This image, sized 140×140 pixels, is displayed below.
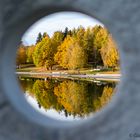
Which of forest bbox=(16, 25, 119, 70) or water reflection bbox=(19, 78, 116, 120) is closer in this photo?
water reflection bbox=(19, 78, 116, 120)

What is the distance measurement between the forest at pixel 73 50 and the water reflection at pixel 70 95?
1.07m

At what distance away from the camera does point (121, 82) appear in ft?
11.7

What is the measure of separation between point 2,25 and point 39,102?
14092mm

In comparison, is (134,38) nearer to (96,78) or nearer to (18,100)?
(18,100)

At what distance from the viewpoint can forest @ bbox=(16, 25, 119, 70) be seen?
21.6 metres

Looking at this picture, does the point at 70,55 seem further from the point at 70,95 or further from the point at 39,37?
the point at 70,95

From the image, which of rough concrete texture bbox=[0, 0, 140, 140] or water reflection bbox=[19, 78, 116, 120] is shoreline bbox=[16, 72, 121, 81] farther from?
rough concrete texture bbox=[0, 0, 140, 140]

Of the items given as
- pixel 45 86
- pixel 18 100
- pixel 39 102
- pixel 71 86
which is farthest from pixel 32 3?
pixel 45 86

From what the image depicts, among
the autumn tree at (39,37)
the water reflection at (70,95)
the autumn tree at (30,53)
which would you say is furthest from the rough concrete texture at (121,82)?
the autumn tree at (30,53)

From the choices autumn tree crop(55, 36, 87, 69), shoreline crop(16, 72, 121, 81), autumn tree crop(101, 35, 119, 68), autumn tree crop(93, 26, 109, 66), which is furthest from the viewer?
autumn tree crop(55, 36, 87, 69)

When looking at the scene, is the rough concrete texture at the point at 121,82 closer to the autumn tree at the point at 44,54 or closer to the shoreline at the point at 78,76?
the shoreline at the point at 78,76

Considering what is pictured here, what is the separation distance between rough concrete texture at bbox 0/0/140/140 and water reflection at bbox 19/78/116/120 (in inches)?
426

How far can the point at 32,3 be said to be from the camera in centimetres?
365

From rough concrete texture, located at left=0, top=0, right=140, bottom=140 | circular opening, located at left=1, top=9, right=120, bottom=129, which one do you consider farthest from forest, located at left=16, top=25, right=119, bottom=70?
rough concrete texture, located at left=0, top=0, right=140, bottom=140
